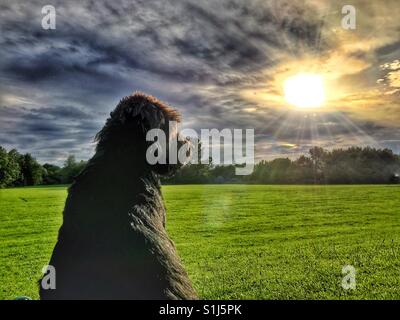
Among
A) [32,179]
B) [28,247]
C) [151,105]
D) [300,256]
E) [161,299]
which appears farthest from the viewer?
[32,179]

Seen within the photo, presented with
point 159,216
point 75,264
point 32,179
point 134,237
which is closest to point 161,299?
point 134,237

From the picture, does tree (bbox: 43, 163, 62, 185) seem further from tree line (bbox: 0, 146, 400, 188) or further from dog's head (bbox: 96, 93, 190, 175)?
dog's head (bbox: 96, 93, 190, 175)

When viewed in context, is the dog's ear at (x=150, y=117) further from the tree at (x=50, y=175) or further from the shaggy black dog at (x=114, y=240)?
the tree at (x=50, y=175)

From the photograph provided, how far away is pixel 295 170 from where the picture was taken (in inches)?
1649

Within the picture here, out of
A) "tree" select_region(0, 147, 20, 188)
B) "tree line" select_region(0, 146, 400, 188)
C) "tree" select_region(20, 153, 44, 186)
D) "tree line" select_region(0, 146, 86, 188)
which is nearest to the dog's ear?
"tree line" select_region(0, 146, 400, 188)

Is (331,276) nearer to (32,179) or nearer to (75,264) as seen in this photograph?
(75,264)

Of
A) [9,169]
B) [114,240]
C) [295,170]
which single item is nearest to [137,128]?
[114,240]

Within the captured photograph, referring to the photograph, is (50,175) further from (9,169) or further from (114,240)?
(114,240)

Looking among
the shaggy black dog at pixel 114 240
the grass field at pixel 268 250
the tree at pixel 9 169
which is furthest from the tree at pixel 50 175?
the shaggy black dog at pixel 114 240

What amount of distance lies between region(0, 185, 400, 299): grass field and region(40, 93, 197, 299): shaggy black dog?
356 centimetres

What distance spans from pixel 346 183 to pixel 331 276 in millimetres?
38105

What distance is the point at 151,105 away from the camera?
4.85m

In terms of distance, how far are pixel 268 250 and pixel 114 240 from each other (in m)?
8.52
